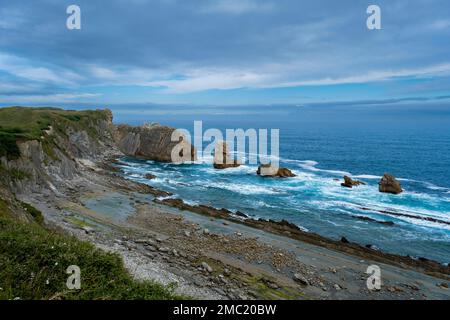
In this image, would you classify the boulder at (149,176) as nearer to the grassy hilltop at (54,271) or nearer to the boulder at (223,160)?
the boulder at (223,160)

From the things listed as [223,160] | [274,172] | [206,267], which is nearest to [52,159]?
[206,267]

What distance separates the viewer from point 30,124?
61750mm

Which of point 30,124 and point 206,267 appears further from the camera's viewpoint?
point 30,124

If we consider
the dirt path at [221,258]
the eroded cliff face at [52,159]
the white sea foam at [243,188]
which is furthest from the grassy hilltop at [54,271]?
the white sea foam at [243,188]

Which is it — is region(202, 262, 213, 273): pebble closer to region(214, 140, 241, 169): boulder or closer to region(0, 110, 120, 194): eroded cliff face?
region(0, 110, 120, 194): eroded cliff face

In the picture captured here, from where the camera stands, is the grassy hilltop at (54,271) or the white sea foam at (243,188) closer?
the grassy hilltop at (54,271)

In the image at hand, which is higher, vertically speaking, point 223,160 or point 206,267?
point 223,160

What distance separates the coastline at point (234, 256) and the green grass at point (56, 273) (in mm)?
4526

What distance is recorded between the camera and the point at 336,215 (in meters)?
42.9

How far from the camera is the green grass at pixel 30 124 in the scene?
42.5m

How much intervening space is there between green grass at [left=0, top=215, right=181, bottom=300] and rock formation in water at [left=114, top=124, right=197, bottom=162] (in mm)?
73832

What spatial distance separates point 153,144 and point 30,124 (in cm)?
3778

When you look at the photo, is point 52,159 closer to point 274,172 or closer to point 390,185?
point 274,172

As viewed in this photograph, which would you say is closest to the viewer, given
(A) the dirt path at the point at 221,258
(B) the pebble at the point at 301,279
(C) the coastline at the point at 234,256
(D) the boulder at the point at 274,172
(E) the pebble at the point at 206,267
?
(A) the dirt path at the point at 221,258
